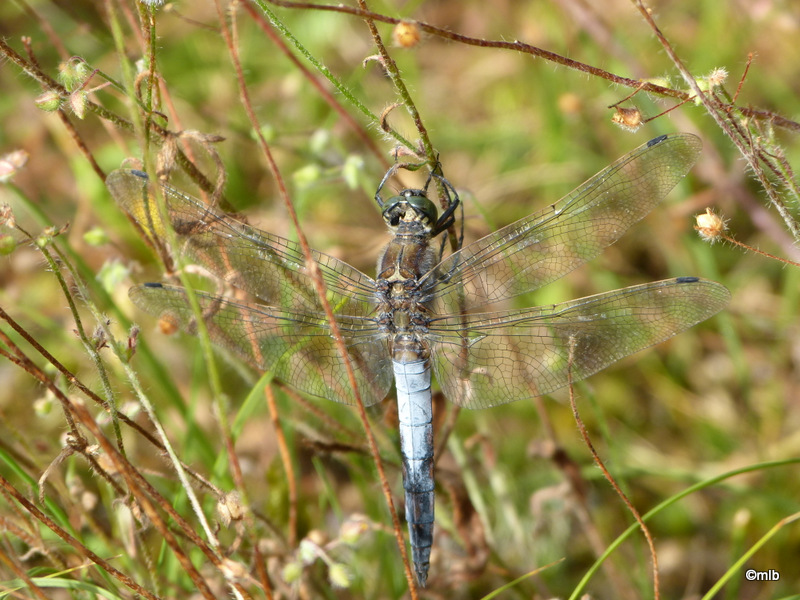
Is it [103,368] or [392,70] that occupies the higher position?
[392,70]

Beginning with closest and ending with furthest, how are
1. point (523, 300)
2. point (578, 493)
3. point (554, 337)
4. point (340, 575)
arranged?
point (340, 575) → point (554, 337) → point (578, 493) → point (523, 300)

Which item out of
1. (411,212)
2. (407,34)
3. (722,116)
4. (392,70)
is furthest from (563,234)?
(407,34)

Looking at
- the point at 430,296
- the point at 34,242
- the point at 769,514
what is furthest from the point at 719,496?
the point at 34,242

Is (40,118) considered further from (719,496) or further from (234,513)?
(719,496)

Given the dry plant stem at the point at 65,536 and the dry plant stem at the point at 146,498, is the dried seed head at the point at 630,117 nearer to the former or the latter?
the dry plant stem at the point at 146,498

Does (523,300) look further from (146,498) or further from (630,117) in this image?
(146,498)
